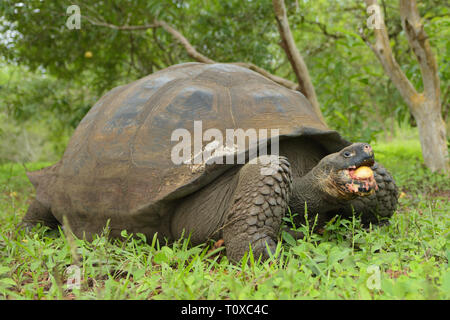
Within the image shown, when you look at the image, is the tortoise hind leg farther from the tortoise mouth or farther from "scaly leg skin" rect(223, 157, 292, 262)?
the tortoise mouth

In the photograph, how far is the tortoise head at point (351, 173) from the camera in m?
2.05

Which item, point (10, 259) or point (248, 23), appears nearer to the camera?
point (10, 259)

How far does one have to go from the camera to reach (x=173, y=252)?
2113 millimetres

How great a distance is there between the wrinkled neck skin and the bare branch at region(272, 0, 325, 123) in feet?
8.33

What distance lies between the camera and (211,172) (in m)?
2.21

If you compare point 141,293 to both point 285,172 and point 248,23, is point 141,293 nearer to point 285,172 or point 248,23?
point 285,172

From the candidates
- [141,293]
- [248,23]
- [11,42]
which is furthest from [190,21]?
[141,293]

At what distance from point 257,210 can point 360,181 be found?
585 mm

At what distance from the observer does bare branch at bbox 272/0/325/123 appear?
14.8ft

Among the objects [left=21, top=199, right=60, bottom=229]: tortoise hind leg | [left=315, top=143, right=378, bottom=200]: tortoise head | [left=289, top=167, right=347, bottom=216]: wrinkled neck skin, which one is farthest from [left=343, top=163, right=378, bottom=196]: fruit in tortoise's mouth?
[left=21, top=199, right=60, bottom=229]: tortoise hind leg

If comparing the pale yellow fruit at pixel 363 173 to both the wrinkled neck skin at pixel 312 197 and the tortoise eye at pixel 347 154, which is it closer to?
the tortoise eye at pixel 347 154

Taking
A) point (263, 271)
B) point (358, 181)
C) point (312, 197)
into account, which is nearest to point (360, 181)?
point (358, 181)

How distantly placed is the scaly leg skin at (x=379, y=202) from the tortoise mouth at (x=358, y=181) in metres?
0.46
